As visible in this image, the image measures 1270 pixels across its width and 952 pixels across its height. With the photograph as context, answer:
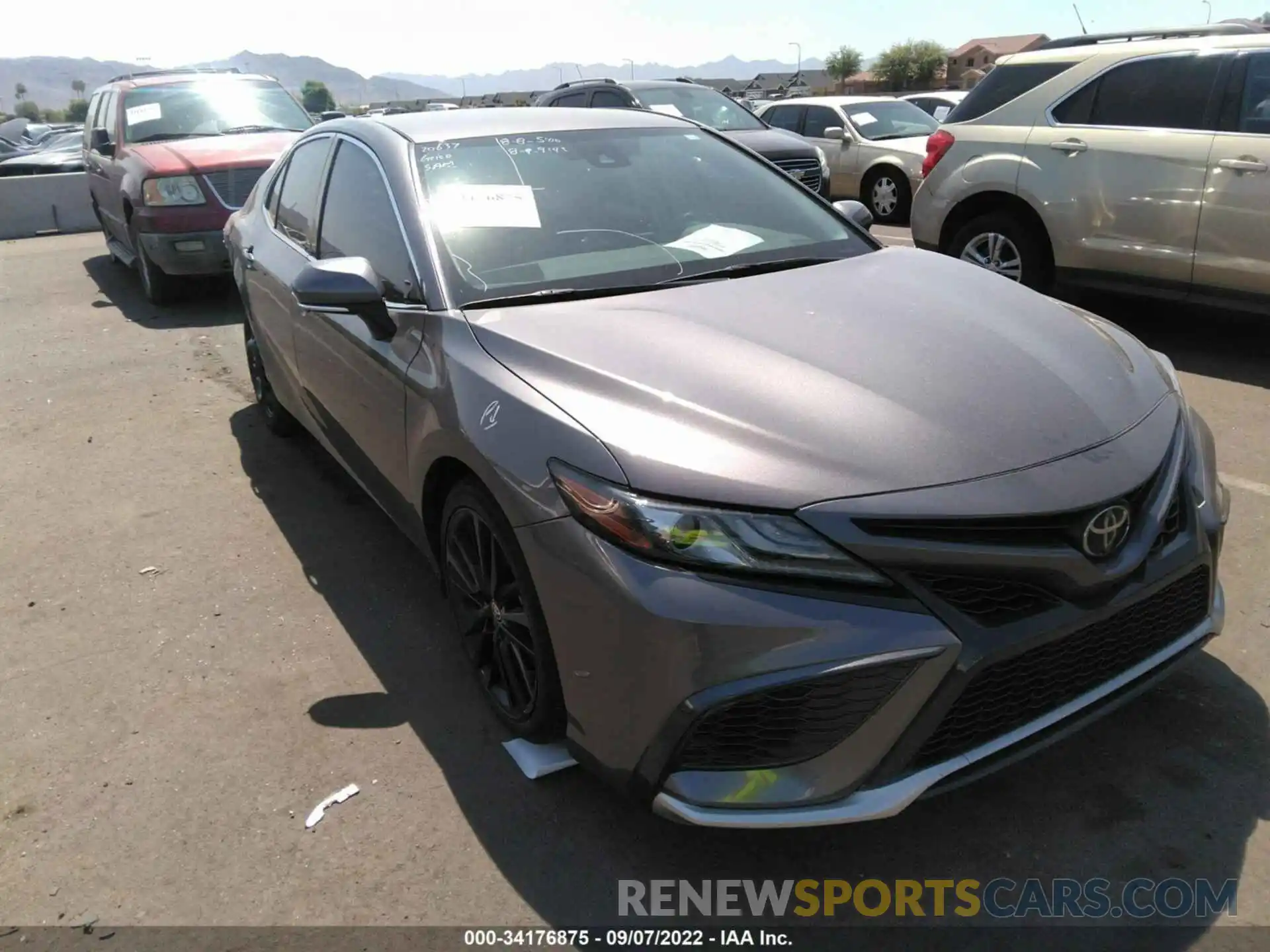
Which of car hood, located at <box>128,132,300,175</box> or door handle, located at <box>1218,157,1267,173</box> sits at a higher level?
car hood, located at <box>128,132,300,175</box>

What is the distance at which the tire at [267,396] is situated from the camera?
17.5 feet

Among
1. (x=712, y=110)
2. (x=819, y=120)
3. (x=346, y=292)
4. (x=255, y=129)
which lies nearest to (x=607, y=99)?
(x=712, y=110)

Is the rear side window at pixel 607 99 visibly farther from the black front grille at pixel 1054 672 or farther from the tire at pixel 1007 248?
the black front grille at pixel 1054 672

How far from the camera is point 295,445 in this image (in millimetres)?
5465

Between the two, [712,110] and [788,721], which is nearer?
[788,721]

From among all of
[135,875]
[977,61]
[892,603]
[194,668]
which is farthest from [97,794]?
[977,61]

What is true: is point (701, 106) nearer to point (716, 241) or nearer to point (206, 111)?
point (206, 111)

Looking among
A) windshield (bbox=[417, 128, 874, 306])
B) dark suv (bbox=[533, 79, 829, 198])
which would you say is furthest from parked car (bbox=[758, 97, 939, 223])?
windshield (bbox=[417, 128, 874, 306])

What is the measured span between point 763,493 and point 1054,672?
2.44 feet

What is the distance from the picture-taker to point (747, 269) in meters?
3.29

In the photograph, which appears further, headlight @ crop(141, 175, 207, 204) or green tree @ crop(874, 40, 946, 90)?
green tree @ crop(874, 40, 946, 90)

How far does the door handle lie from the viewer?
5449mm

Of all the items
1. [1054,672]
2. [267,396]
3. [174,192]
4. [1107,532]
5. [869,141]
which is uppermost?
[174,192]

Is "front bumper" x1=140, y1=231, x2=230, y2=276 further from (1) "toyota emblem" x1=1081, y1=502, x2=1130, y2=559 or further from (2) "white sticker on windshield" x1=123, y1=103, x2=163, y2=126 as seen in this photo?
(1) "toyota emblem" x1=1081, y1=502, x2=1130, y2=559
